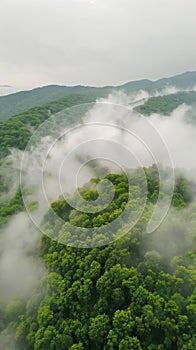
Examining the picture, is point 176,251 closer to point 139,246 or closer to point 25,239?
point 139,246

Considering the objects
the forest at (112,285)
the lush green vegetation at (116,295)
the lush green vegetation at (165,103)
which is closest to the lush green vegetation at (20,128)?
the lush green vegetation at (165,103)

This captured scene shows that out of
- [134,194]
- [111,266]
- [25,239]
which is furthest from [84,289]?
[25,239]

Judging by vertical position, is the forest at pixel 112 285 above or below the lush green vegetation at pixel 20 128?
below

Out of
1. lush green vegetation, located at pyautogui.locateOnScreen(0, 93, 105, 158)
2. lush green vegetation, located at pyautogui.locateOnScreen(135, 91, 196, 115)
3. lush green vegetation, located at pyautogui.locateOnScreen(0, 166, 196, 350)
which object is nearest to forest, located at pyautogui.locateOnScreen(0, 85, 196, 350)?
lush green vegetation, located at pyautogui.locateOnScreen(0, 166, 196, 350)

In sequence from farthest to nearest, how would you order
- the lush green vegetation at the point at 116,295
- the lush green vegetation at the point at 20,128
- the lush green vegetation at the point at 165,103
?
the lush green vegetation at the point at 165,103, the lush green vegetation at the point at 20,128, the lush green vegetation at the point at 116,295

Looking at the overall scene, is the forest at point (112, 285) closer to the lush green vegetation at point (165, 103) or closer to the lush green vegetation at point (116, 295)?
the lush green vegetation at point (116, 295)

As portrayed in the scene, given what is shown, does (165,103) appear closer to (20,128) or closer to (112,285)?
(20,128)

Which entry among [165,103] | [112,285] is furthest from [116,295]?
[165,103]
